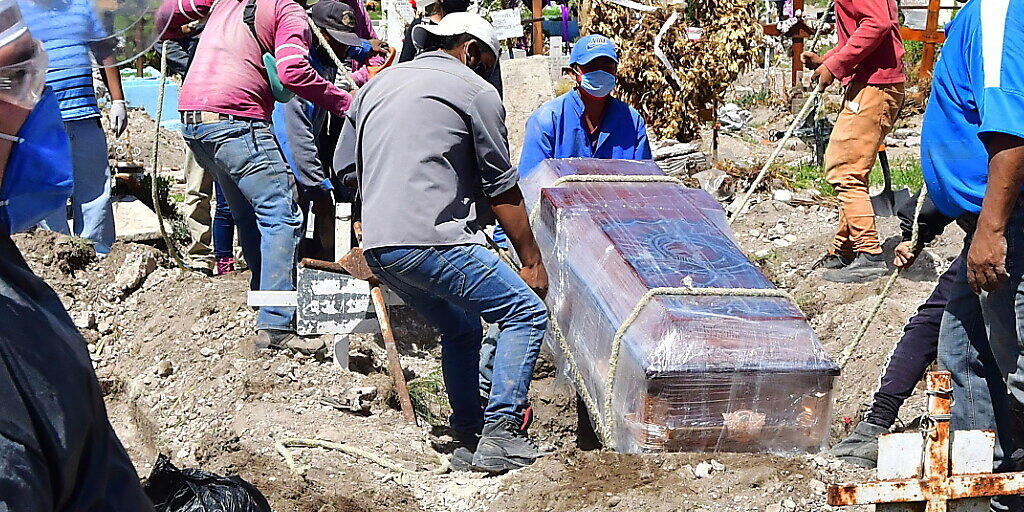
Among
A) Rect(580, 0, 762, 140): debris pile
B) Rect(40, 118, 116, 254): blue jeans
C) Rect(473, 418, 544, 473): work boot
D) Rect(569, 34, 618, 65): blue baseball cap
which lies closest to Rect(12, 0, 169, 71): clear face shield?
Rect(40, 118, 116, 254): blue jeans

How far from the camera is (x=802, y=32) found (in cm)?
1280

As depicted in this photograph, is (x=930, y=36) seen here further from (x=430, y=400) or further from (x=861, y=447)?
(x=861, y=447)

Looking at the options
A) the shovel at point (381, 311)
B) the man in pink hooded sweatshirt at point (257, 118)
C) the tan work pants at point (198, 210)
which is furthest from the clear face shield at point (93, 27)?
the tan work pants at point (198, 210)

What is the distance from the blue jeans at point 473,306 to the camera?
3.75 m

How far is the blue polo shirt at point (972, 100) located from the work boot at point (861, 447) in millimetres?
944

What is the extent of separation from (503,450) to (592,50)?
2.28m

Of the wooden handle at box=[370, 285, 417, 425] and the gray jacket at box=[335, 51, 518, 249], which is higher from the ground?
the gray jacket at box=[335, 51, 518, 249]

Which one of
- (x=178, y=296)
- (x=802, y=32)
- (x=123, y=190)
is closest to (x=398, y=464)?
(x=178, y=296)

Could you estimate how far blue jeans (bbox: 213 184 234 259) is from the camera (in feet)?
20.9

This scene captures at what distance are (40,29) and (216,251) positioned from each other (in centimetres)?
500

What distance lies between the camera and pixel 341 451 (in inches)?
166

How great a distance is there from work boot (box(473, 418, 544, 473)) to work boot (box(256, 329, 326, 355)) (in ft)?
Result: 4.97

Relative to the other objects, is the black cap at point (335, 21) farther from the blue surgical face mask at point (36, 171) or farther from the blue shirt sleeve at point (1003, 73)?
the blue surgical face mask at point (36, 171)

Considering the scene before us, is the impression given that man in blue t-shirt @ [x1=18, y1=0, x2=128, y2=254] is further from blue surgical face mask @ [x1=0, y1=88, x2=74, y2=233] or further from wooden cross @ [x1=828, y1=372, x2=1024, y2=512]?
wooden cross @ [x1=828, y1=372, x2=1024, y2=512]
